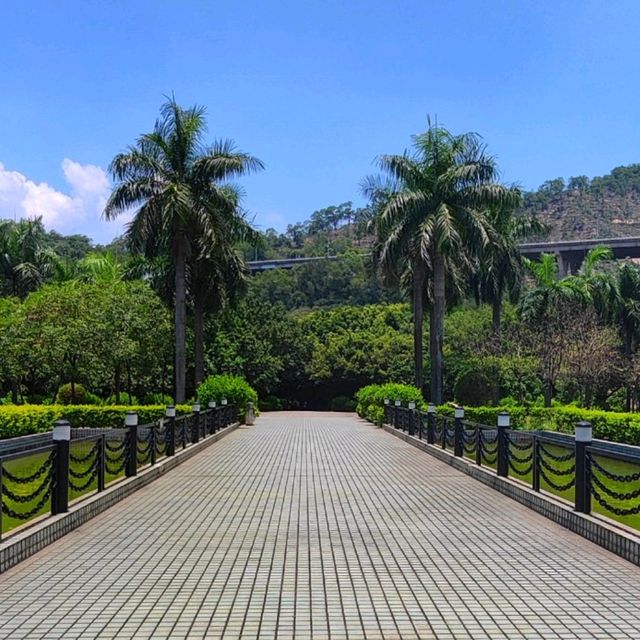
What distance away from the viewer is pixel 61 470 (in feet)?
29.1

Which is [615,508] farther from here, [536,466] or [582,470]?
[536,466]

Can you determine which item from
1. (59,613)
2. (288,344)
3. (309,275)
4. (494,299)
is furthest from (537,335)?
(309,275)

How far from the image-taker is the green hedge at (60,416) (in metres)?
23.3

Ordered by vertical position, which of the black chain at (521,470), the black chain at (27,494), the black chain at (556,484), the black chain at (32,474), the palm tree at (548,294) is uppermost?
the palm tree at (548,294)

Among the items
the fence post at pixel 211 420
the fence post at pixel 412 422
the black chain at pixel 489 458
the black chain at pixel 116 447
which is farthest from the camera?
the fence post at pixel 211 420

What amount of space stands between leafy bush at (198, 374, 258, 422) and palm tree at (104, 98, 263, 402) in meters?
1.98

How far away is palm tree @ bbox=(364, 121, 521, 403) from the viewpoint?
2741 cm

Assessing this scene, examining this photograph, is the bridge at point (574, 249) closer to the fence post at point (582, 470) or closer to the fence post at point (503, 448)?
the fence post at point (503, 448)

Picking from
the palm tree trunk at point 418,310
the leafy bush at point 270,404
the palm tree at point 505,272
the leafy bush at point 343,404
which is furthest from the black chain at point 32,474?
the leafy bush at point 343,404

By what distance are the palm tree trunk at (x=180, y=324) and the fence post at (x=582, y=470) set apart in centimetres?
1960

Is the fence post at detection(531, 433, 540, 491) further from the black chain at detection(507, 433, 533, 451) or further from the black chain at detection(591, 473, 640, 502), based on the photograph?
the black chain at detection(591, 473, 640, 502)

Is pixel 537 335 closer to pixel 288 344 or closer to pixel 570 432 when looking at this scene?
pixel 570 432

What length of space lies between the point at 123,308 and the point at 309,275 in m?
56.6

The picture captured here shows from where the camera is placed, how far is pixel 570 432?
22719 millimetres
